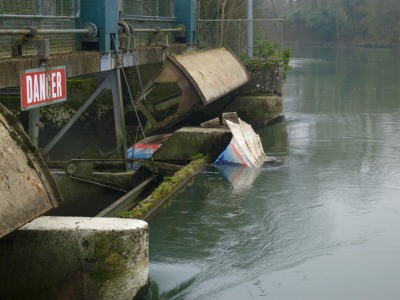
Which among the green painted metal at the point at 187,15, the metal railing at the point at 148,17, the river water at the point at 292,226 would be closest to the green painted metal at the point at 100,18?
the metal railing at the point at 148,17

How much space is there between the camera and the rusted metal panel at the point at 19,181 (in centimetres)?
612

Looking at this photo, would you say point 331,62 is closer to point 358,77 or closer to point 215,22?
point 358,77

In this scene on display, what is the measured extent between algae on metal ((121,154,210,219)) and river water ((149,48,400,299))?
0.16 m

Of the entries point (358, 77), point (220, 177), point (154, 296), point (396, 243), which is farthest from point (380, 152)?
point (358, 77)

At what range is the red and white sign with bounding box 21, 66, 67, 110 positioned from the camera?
9.38 meters

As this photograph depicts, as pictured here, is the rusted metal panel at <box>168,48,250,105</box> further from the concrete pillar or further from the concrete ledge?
the concrete pillar

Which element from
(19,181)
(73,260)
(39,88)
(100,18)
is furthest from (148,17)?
(19,181)

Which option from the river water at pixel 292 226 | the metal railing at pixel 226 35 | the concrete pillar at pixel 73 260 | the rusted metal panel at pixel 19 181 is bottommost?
the river water at pixel 292 226

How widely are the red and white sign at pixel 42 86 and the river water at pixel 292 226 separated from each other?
2.18 m

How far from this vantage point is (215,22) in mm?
21750

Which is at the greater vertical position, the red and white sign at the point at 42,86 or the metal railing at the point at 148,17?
the metal railing at the point at 148,17

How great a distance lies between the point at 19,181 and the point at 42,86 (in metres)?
3.76

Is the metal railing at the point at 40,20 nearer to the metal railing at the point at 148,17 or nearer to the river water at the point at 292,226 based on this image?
the metal railing at the point at 148,17

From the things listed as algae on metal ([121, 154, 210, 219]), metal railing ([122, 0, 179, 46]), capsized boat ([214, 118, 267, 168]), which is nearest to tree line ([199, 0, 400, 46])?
metal railing ([122, 0, 179, 46])
